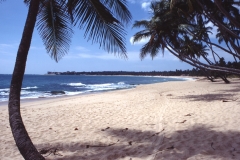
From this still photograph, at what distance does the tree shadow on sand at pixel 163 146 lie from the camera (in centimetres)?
322

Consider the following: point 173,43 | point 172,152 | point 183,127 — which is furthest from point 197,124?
point 173,43

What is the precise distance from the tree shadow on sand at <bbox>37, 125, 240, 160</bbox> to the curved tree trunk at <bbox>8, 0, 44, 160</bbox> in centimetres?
113

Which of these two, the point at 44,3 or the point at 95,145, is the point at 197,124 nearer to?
the point at 95,145

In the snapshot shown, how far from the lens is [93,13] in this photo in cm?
357

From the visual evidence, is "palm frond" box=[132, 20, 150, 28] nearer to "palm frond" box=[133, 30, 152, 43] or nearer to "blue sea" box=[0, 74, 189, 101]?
"palm frond" box=[133, 30, 152, 43]

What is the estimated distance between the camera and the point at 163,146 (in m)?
3.61

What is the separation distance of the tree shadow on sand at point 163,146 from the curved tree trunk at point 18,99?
3.71 feet

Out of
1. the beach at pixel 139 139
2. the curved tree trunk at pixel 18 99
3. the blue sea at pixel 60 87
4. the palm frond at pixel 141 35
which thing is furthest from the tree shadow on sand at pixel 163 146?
the blue sea at pixel 60 87

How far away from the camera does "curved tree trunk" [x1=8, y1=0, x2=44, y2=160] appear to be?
95.4 inches

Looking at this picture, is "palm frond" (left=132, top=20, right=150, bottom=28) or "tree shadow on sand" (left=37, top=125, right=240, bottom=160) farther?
"palm frond" (left=132, top=20, right=150, bottom=28)

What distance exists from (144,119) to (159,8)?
36.8ft

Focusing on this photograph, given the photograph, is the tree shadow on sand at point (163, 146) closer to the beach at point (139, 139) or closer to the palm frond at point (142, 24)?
the beach at point (139, 139)

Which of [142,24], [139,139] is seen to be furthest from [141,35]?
[139,139]

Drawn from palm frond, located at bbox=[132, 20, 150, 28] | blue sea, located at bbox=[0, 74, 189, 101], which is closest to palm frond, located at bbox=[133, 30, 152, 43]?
palm frond, located at bbox=[132, 20, 150, 28]
